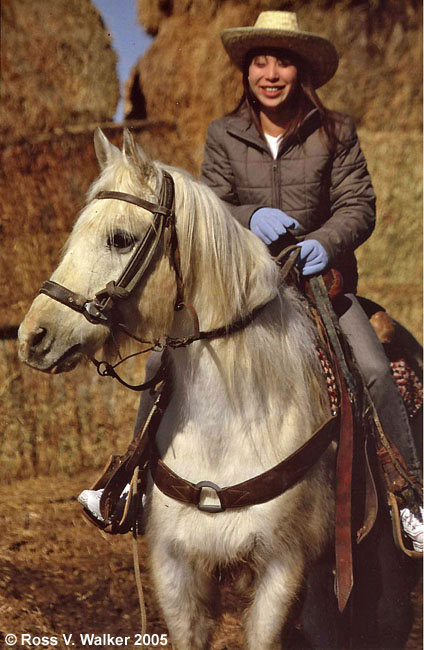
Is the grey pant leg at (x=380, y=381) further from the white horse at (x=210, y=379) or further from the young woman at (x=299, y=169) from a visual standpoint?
the white horse at (x=210, y=379)

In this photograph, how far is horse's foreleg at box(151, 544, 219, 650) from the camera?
249cm

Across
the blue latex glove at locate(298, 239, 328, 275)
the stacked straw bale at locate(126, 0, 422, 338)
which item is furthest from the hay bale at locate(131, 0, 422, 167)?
the blue latex glove at locate(298, 239, 328, 275)

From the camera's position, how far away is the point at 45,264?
4.57 m

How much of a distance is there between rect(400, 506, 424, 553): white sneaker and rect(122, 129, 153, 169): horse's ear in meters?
1.59

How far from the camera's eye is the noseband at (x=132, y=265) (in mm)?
2068

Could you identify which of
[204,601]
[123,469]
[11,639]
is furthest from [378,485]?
[11,639]

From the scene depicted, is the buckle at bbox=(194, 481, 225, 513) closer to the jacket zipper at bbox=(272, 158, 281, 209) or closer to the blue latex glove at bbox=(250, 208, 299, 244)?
the blue latex glove at bbox=(250, 208, 299, 244)

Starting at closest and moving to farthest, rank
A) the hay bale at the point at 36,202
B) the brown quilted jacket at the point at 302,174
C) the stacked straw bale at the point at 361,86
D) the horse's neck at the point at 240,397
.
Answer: the horse's neck at the point at 240,397, the brown quilted jacket at the point at 302,174, the hay bale at the point at 36,202, the stacked straw bale at the point at 361,86

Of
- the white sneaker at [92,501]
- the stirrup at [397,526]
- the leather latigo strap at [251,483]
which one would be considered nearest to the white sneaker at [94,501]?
the white sneaker at [92,501]

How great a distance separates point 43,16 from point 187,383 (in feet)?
9.60

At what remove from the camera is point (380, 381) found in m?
2.76

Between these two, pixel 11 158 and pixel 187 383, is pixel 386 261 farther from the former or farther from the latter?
pixel 187 383

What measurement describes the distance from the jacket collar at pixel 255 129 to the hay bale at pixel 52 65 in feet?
6.23

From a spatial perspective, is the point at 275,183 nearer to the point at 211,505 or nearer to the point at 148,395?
the point at 148,395
